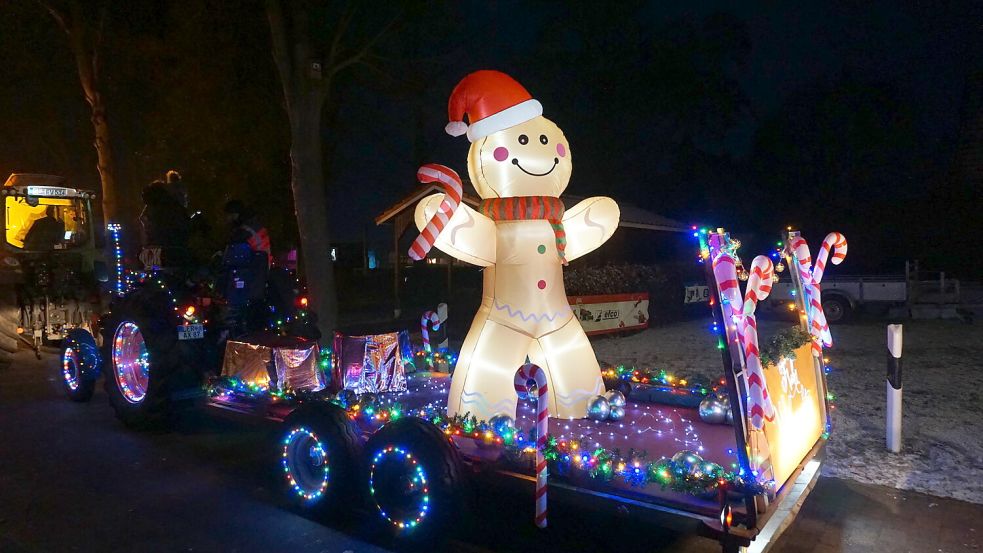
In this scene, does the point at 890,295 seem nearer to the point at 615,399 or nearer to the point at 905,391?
the point at 905,391

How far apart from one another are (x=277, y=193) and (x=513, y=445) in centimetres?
1637

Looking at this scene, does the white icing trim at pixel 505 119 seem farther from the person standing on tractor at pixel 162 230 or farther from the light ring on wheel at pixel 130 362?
the light ring on wheel at pixel 130 362

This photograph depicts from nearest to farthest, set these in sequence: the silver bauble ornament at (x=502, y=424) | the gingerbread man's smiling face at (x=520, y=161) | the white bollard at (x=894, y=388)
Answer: the silver bauble ornament at (x=502, y=424)
the gingerbread man's smiling face at (x=520, y=161)
the white bollard at (x=894, y=388)

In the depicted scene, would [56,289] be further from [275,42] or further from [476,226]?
[476,226]

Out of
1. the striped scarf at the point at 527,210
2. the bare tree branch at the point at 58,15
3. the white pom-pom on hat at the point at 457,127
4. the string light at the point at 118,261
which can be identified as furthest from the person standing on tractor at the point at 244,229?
the bare tree branch at the point at 58,15

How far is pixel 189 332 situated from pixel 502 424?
3.55 m

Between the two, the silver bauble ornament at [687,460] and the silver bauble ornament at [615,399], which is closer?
the silver bauble ornament at [687,460]

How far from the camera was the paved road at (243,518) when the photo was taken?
4.36 m

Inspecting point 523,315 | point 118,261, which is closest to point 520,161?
point 523,315

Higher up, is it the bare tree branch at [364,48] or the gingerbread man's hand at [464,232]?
the bare tree branch at [364,48]

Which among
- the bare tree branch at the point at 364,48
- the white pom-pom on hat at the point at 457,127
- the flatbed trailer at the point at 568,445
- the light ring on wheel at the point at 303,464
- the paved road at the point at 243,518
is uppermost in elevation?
the bare tree branch at the point at 364,48

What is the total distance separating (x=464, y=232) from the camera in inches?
A: 200

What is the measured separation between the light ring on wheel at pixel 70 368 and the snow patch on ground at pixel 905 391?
7.35 m

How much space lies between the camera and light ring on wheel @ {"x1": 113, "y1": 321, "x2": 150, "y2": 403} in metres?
7.07
